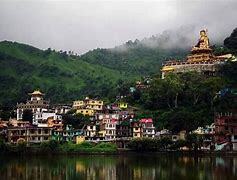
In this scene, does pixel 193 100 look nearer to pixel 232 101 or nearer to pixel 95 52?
pixel 232 101

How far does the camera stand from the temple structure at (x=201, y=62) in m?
82.8

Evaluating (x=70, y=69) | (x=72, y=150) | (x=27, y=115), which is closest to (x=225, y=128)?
(x=72, y=150)

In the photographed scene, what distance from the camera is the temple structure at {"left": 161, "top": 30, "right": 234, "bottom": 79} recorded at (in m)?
82.8

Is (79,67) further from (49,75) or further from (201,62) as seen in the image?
(201,62)

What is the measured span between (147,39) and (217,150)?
106m

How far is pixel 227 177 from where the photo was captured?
1350 inches

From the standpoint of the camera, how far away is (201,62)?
84.9 meters

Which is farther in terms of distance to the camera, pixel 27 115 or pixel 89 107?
pixel 27 115

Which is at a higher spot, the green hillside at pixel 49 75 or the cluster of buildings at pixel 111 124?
the green hillside at pixel 49 75

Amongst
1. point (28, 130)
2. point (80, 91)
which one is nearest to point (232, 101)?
point (28, 130)

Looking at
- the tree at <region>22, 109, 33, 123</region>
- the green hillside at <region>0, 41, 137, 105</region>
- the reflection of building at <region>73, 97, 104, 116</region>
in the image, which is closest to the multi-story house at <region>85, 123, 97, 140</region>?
the reflection of building at <region>73, 97, 104, 116</region>

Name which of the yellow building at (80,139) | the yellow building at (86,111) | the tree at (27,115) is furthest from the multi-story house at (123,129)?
the tree at (27,115)

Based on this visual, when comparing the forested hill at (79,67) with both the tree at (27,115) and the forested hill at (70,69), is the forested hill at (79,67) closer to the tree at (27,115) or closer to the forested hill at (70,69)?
the forested hill at (70,69)

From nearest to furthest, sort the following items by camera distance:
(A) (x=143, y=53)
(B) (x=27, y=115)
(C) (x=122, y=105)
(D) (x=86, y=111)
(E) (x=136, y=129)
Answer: (E) (x=136, y=129), (C) (x=122, y=105), (D) (x=86, y=111), (B) (x=27, y=115), (A) (x=143, y=53)
